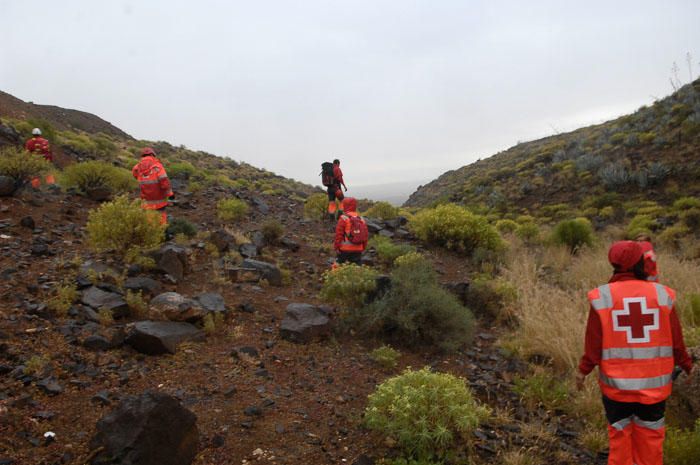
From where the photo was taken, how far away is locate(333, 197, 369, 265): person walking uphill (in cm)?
810

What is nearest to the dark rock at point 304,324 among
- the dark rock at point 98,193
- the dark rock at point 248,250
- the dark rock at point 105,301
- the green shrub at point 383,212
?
the dark rock at point 105,301

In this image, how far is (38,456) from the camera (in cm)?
299

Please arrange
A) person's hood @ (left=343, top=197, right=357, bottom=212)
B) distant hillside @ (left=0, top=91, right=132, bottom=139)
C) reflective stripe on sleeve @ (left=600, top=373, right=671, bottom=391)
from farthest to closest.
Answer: distant hillside @ (left=0, top=91, right=132, bottom=139) → person's hood @ (left=343, top=197, right=357, bottom=212) → reflective stripe on sleeve @ (left=600, top=373, right=671, bottom=391)

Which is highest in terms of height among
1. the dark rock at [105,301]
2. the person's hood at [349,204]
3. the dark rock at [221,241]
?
the person's hood at [349,204]

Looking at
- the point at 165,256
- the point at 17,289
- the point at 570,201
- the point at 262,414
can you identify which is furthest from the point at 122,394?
the point at 570,201

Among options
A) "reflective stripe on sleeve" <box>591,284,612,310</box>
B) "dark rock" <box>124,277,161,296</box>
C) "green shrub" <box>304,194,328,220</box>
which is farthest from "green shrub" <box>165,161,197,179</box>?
"reflective stripe on sleeve" <box>591,284,612,310</box>

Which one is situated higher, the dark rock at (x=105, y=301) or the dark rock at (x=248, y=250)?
the dark rock at (x=248, y=250)

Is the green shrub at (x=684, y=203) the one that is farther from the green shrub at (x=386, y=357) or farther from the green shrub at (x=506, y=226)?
the green shrub at (x=386, y=357)

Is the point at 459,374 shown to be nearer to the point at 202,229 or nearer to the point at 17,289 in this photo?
the point at 17,289

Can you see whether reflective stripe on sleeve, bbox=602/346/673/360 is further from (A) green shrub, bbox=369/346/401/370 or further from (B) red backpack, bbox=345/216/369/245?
(B) red backpack, bbox=345/216/369/245

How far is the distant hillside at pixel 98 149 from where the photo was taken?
16625 millimetres

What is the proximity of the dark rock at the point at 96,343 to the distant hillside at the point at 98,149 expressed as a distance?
1051 cm

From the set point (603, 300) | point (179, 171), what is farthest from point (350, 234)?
point (179, 171)

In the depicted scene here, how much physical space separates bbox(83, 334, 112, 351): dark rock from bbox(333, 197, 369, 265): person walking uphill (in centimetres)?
440
